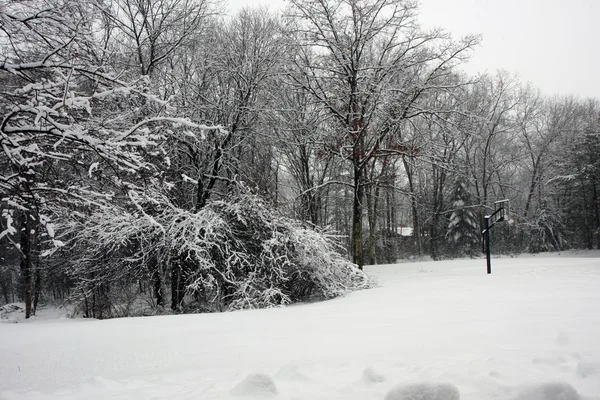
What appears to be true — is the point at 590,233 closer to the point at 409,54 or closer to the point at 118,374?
the point at 409,54

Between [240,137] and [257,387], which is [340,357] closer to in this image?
[257,387]

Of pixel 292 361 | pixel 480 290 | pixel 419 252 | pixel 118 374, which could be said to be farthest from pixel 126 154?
pixel 419 252

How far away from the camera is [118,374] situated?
306cm

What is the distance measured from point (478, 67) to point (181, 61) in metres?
16.9

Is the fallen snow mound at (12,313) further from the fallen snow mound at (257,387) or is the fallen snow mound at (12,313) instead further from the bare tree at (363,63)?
the fallen snow mound at (257,387)

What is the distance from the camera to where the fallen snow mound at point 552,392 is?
6.67 feet

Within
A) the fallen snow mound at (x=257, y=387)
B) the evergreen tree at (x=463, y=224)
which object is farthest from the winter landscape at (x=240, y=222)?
the evergreen tree at (x=463, y=224)

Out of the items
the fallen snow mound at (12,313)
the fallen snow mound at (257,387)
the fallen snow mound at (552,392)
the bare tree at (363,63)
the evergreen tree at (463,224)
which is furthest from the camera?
the evergreen tree at (463,224)

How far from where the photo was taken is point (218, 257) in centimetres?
1024

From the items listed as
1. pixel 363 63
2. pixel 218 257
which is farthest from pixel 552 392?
pixel 363 63

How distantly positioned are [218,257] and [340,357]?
762 centimetres

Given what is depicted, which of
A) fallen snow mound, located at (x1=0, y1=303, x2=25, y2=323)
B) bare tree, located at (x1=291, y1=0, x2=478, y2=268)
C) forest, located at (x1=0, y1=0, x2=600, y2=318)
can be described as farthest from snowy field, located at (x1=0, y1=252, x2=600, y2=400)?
fallen snow mound, located at (x1=0, y1=303, x2=25, y2=323)

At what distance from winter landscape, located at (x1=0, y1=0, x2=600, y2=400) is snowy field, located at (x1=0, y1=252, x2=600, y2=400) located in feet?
0.08

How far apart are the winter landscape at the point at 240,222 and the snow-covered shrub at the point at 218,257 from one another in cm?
8
